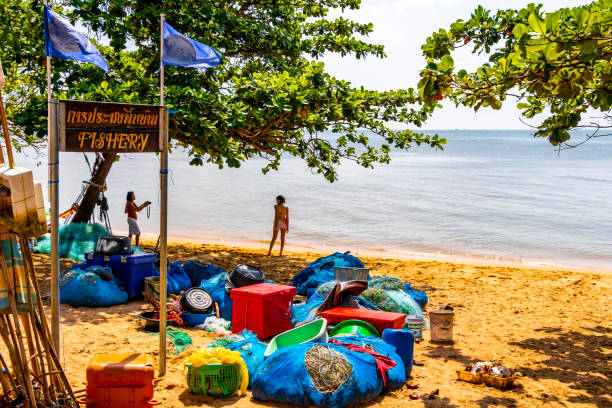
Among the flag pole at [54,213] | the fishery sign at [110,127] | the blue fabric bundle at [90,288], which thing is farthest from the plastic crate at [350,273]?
the flag pole at [54,213]

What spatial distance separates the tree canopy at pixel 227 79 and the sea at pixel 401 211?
5.78ft

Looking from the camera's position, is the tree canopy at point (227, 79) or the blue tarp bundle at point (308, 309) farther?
the tree canopy at point (227, 79)

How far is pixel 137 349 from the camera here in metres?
6.54

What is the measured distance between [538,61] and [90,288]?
6.54 metres

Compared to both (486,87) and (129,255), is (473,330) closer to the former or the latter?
(486,87)

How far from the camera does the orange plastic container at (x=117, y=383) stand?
4.53 metres

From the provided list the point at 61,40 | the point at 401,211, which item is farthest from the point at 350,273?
the point at 401,211

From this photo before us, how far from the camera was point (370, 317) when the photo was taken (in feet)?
22.2

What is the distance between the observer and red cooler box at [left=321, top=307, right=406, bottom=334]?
21.8 ft

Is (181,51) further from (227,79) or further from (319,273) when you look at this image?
(227,79)

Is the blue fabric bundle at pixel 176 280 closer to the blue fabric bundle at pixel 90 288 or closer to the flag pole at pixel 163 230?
the blue fabric bundle at pixel 90 288

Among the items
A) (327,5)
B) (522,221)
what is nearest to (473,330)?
(327,5)

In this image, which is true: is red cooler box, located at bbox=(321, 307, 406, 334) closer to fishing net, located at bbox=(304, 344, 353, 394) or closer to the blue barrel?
the blue barrel

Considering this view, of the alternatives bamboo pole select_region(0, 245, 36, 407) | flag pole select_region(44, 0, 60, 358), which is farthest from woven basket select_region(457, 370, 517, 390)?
bamboo pole select_region(0, 245, 36, 407)
